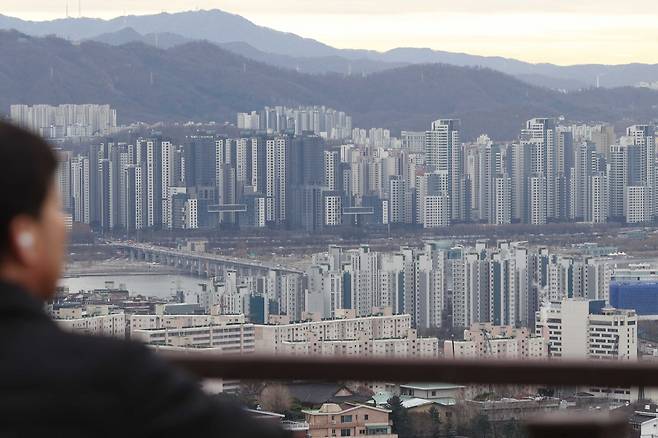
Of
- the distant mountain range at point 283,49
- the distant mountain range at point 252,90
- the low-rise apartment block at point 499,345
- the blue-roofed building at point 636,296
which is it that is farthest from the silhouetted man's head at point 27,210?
the distant mountain range at point 283,49

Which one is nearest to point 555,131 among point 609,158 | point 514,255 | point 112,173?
point 609,158

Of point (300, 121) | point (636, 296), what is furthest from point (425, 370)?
point (300, 121)

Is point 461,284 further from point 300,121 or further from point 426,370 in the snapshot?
point 426,370

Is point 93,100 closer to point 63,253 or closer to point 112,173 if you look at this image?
point 112,173

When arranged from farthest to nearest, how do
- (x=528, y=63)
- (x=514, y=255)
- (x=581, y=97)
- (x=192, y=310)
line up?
(x=528, y=63)
(x=581, y=97)
(x=514, y=255)
(x=192, y=310)

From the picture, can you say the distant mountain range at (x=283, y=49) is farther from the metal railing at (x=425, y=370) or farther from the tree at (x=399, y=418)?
the metal railing at (x=425, y=370)

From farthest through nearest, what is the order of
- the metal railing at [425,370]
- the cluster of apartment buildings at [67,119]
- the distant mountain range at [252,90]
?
the distant mountain range at [252,90] < the cluster of apartment buildings at [67,119] < the metal railing at [425,370]
